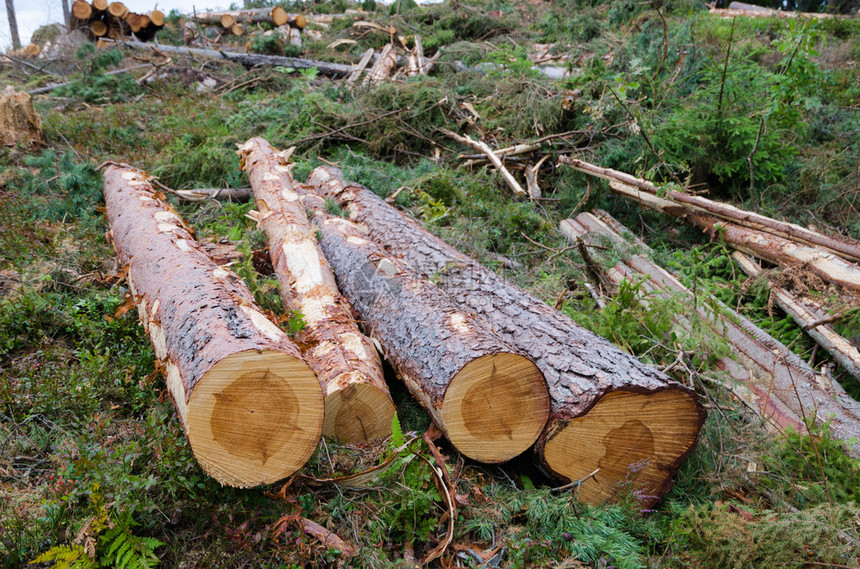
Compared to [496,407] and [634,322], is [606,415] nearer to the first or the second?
[496,407]

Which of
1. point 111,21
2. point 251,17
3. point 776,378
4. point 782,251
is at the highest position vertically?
point 251,17

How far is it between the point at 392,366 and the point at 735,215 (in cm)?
400

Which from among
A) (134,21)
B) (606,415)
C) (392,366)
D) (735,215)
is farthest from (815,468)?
(134,21)

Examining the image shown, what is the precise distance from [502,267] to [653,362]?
1826 mm

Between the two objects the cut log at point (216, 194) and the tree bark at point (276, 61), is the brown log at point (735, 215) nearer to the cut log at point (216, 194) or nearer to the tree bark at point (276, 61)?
the cut log at point (216, 194)

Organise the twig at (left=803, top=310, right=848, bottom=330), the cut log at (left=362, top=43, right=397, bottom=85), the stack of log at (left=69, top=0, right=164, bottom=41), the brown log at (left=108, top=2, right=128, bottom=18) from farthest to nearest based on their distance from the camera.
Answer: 1. the brown log at (left=108, top=2, right=128, bottom=18)
2. the stack of log at (left=69, top=0, right=164, bottom=41)
3. the cut log at (left=362, top=43, right=397, bottom=85)
4. the twig at (left=803, top=310, right=848, bottom=330)

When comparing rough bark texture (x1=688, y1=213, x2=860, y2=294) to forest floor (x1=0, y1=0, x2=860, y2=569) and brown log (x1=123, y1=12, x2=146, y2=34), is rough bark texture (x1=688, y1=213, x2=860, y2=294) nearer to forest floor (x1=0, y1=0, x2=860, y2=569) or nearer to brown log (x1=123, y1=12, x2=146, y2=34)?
forest floor (x1=0, y1=0, x2=860, y2=569)

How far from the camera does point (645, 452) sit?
9.38 feet

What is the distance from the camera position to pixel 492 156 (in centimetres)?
682

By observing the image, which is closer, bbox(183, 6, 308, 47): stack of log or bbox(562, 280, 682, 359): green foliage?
bbox(562, 280, 682, 359): green foliage

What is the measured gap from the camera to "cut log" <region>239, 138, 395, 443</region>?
2.95m

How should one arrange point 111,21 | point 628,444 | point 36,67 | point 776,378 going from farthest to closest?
point 111,21 → point 36,67 → point 776,378 → point 628,444

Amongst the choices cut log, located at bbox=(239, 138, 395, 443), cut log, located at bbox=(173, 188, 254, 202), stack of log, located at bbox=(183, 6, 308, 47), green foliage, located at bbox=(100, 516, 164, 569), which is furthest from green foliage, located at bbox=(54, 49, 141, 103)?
green foliage, located at bbox=(100, 516, 164, 569)

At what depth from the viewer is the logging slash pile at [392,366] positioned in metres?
2.33
